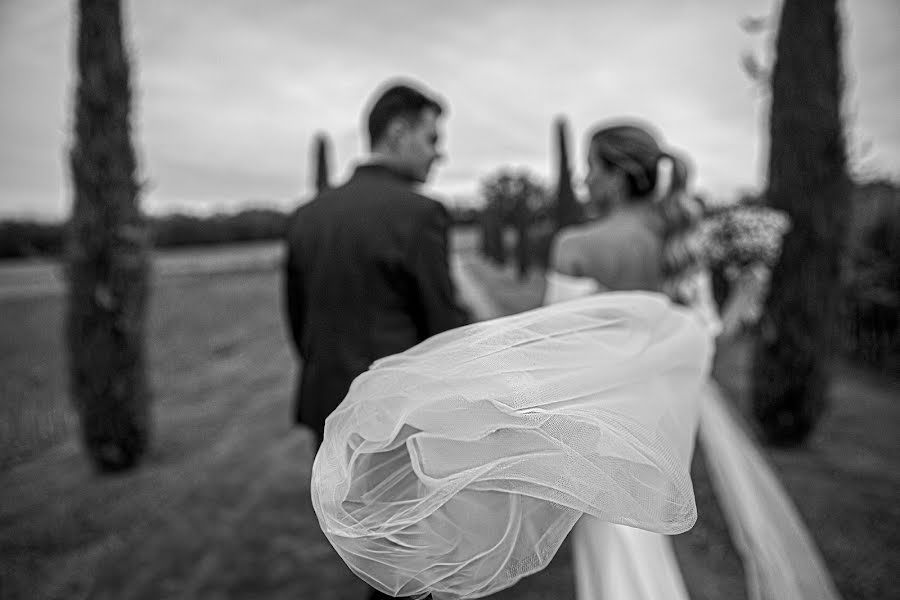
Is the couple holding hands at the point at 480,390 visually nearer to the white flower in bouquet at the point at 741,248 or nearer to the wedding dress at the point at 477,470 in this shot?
the wedding dress at the point at 477,470

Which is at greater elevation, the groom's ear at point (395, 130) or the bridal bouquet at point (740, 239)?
the groom's ear at point (395, 130)

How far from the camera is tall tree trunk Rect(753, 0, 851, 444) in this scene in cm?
457

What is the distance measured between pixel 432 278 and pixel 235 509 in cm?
353

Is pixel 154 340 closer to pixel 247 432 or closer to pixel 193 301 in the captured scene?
pixel 193 301

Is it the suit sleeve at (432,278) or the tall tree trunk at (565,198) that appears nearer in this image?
the suit sleeve at (432,278)

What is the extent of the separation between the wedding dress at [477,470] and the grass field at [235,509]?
2.47 metres

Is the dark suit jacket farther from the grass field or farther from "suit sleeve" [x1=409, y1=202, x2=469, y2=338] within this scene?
the grass field

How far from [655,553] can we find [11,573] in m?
3.95

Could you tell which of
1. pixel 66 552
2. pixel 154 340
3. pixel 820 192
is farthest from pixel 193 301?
pixel 820 192

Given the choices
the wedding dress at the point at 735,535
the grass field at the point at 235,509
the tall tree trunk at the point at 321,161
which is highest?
the tall tree trunk at the point at 321,161

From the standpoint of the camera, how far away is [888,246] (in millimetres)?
7750

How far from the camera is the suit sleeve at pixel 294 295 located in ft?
7.47

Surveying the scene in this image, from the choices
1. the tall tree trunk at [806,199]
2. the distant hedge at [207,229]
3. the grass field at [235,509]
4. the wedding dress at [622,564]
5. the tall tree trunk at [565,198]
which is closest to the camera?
the wedding dress at [622,564]

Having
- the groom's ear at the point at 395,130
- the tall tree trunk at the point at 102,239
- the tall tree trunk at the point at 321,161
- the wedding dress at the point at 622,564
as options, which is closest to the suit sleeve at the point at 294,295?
the groom's ear at the point at 395,130
